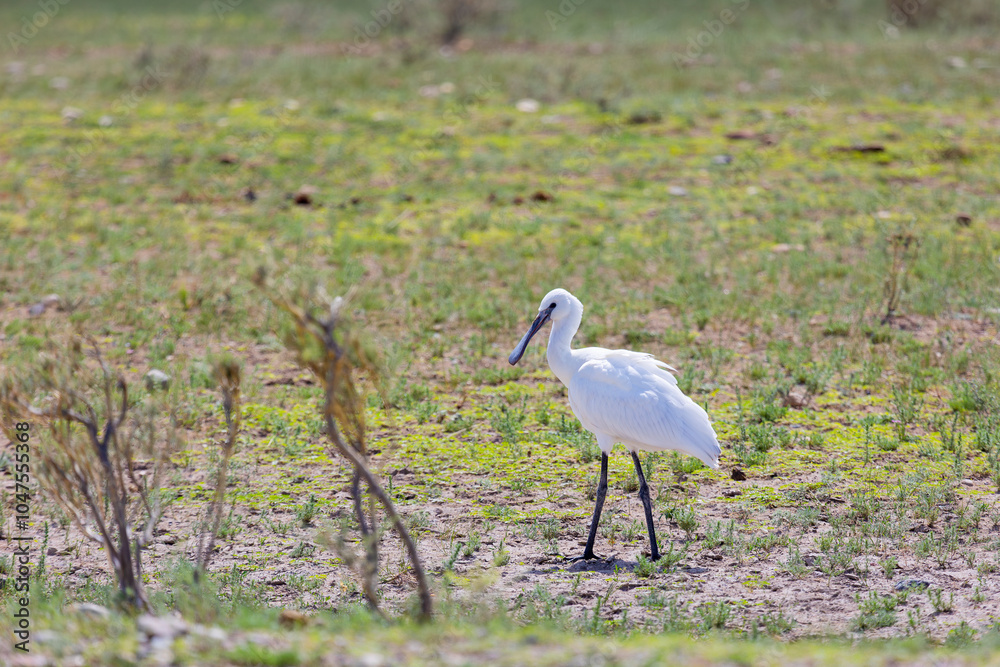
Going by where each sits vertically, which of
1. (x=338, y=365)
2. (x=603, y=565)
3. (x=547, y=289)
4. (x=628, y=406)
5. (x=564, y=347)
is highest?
(x=338, y=365)

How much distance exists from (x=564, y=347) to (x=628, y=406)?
0.68m

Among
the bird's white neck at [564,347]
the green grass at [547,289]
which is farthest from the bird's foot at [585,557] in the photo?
the bird's white neck at [564,347]

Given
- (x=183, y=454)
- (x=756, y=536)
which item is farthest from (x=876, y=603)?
(x=183, y=454)

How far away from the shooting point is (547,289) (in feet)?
30.9

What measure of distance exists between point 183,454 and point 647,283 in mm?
4596

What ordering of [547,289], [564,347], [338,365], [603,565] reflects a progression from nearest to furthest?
[338,365] → [603,565] → [564,347] → [547,289]

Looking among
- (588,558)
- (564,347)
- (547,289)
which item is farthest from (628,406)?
(547,289)

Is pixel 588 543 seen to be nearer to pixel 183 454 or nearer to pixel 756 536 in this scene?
pixel 756 536

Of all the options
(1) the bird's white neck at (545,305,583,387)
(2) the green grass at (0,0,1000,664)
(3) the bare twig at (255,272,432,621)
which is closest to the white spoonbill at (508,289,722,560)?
(1) the bird's white neck at (545,305,583,387)

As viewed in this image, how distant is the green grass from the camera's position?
5.35 m

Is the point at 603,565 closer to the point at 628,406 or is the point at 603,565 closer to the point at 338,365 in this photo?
the point at 628,406

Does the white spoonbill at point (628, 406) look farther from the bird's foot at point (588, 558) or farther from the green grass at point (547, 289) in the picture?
the green grass at point (547, 289)

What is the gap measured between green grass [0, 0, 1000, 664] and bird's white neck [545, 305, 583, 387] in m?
0.81

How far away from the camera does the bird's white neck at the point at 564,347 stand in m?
6.11
